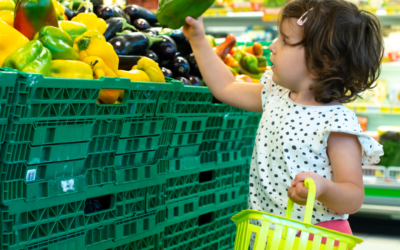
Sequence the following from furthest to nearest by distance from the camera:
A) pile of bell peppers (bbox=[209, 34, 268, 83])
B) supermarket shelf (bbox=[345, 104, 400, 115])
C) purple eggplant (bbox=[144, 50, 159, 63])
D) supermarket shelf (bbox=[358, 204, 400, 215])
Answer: supermarket shelf (bbox=[345, 104, 400, 115]) < supermarket shelf (bbox=[358, 204, 400, 215]) < pile of bell peppers (bbox=[209, 34, 268, 83]) < purple eggplant (bbox=[144, 50, 159, 63])

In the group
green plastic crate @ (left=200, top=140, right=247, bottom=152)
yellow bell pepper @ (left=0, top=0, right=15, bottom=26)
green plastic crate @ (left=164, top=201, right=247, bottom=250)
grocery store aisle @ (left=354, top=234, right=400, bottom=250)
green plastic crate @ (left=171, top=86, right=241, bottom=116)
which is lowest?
grocery store aisle @ (left=354, top=234, right=400, bottom=250)

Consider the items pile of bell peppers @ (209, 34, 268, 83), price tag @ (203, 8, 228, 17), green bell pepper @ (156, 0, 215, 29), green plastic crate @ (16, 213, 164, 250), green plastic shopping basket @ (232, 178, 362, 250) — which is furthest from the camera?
price tag @ (203, 8, 228, 17)

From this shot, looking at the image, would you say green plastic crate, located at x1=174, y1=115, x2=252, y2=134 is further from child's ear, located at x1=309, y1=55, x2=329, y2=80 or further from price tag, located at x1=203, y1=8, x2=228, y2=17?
price tag, located at x1=203, y1=8, x2=228, y2=17

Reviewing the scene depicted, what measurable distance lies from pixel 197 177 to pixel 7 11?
82 centimetres

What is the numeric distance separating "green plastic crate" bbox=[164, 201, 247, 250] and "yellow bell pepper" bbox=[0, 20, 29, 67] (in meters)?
0.69

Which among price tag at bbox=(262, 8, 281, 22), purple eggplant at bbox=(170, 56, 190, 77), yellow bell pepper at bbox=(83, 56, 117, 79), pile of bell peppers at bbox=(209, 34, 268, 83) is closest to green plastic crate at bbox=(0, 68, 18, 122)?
yellow bell pepper at bbox=(83, 56, 117, 79)

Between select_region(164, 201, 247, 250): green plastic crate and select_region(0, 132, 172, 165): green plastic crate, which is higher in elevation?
select_region(0, 132, 172, 165): green plastic crate

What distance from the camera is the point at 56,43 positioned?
1195 mm

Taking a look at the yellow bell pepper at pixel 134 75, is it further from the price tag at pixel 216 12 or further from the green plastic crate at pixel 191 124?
the price tag at pixel 216 12

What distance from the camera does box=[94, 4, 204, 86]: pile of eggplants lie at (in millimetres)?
1651

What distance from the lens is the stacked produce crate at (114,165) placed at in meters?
0.93

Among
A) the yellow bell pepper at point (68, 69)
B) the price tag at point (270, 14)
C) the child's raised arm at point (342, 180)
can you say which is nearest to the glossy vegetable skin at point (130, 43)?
the yellow bell pepper at point (68, 69)

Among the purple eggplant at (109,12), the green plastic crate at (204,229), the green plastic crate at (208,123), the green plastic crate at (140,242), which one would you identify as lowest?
the green plastic crate at (204,229)

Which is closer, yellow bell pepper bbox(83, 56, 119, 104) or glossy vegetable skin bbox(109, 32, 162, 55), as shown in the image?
yellow bell pepper bbox(83, 56, 119, 104)
